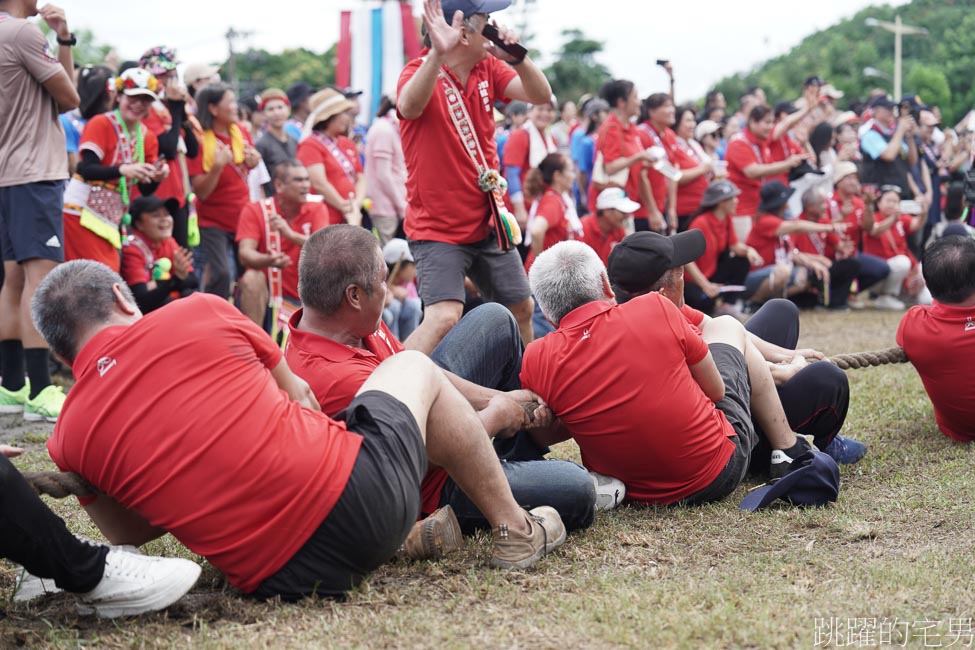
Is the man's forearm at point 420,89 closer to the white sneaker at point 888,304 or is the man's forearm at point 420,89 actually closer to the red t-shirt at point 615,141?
the red t-shirt at point 615,141

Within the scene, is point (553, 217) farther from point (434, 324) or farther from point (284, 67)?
point (284, 67)

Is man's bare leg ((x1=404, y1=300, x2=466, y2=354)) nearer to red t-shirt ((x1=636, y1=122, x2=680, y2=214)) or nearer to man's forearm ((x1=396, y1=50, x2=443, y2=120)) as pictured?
man's forearm ((x1=396, y1=50, x2=443, y2=120))

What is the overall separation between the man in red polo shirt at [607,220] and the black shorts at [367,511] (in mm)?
6480

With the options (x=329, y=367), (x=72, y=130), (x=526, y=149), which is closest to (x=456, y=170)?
(x=329, y=367)

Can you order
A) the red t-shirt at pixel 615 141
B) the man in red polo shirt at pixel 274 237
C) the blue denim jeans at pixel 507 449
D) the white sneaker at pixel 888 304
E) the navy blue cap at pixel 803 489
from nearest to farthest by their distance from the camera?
1. the blue denim jeans at pixel 507 449
2. the navy blue cap at pixel 803 489
3. the man in red polo shirt at pixel 274 237
4. the red t-shirt at pixel 615 141
5. the white sneaker at pixel 888 304

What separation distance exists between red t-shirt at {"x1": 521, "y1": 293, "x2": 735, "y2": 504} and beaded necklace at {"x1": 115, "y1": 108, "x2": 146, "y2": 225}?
12.8 feet

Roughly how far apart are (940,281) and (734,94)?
47.6 m

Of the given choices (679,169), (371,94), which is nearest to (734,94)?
(371,94)

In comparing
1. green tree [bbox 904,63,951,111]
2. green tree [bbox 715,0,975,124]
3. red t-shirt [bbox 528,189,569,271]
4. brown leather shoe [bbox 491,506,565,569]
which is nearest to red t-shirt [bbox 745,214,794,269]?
red t-shirt [bbox 528,189,569,271]

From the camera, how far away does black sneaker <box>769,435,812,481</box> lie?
457 cm

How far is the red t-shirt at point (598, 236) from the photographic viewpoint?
9875mm

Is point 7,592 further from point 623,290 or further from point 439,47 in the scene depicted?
point 439,47

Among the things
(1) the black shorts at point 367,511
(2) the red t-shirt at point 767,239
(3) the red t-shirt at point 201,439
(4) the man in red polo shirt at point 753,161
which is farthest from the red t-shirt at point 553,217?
(3) the red t-shirt at point 201,439

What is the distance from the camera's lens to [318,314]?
3654mm
